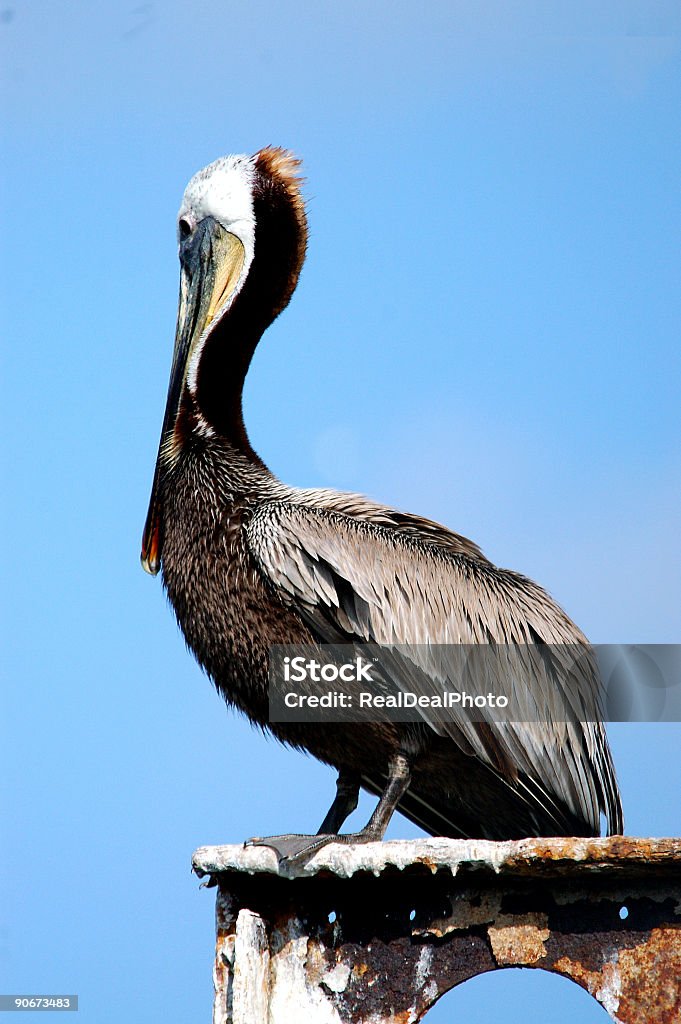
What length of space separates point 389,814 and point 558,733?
0.78 metres

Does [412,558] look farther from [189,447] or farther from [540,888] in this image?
[540,888]

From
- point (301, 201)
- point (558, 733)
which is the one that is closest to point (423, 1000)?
point (558, 733)

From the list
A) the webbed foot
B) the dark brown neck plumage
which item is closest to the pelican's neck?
the dark brown neck plumage

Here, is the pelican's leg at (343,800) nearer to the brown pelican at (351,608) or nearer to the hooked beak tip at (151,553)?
the brown pelican at (351,608)

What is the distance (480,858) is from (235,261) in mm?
3150

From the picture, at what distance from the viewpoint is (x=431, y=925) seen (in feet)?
14.6

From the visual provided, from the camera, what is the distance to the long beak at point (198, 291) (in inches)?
242

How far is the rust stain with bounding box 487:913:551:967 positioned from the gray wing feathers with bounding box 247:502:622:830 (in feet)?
2.87

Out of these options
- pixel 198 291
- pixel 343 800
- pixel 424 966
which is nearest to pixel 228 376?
pixel 198 291

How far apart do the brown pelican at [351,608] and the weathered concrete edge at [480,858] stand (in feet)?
0.64

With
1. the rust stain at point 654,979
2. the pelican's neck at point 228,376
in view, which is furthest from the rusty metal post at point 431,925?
the pelican's neck at point 228,376

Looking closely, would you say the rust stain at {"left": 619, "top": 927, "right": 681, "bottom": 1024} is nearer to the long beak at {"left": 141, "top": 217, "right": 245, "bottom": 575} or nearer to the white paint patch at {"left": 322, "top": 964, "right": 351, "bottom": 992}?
the white paint patch at {"left": 322, "top": 964, "right": 351, "bottom": 992}

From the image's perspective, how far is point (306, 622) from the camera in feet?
17.0

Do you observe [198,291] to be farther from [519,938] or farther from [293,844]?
[519,938]
